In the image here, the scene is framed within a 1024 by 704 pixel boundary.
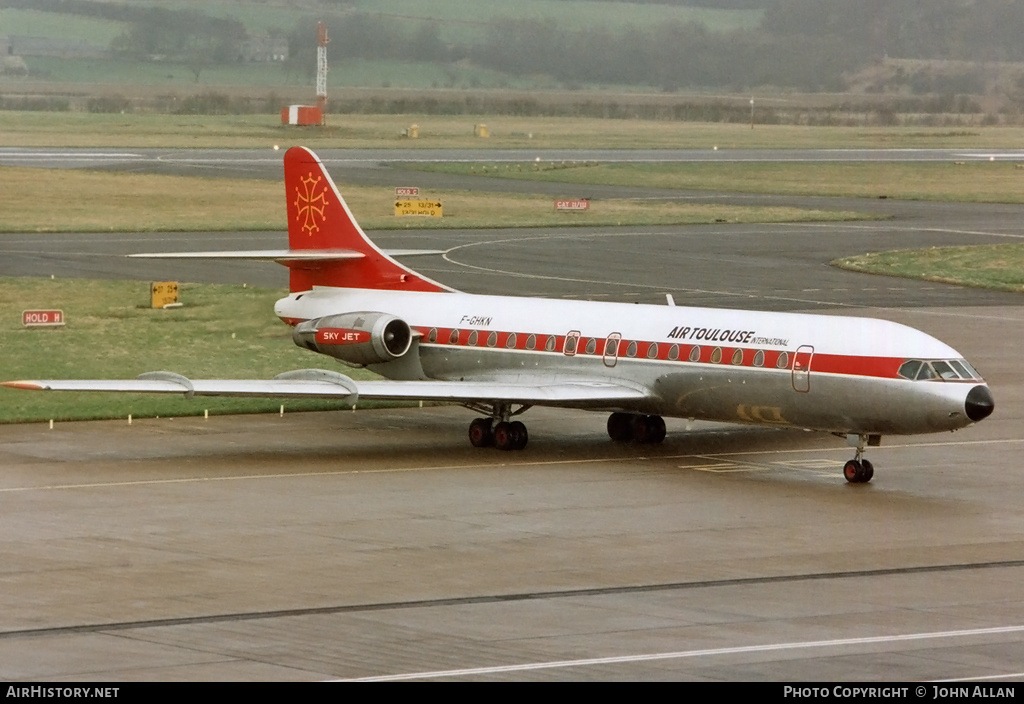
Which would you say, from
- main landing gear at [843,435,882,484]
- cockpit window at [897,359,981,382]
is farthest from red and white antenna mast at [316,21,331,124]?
cockpit window at [897,359,981,382]

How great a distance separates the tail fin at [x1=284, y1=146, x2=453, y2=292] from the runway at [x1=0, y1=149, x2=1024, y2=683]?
2974mm

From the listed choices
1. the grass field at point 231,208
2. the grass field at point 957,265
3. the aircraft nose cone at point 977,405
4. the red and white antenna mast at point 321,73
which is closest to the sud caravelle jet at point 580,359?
the aircraft nose cone at point 977,405

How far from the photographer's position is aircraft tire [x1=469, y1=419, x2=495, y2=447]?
35.3 m

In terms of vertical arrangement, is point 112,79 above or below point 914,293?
above

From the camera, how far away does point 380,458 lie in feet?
112

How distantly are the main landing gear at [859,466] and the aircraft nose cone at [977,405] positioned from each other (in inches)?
80.9

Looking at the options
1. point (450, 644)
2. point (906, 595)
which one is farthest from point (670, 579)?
point (450, 644)

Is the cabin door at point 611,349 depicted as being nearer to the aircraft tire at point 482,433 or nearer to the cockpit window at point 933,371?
the aircraft tire at point 482,433

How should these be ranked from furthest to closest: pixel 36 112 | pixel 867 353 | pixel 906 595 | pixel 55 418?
1. pixel 36 112
2. pixel 55 418
3. pixel 867 353
4. pixel 906 595

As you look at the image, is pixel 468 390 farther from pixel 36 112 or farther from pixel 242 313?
pixel 36 112

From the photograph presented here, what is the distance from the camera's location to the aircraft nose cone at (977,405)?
30.4m

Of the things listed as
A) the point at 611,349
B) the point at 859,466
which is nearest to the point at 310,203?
the point at 611,349

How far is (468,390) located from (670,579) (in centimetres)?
1041

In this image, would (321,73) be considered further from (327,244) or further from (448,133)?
(327,244)
